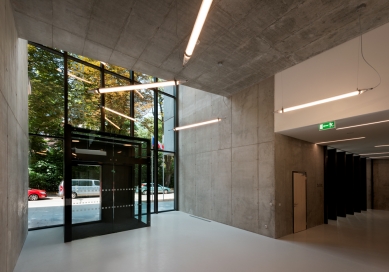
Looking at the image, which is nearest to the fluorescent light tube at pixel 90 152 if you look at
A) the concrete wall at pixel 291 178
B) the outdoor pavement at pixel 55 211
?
the outdoor pavement at pixel 55 211

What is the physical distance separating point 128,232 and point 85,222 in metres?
1.70

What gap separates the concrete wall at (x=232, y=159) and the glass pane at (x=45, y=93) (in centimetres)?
527

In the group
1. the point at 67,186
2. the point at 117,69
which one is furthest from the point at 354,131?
the point at 117,69

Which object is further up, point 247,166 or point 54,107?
point 54,107

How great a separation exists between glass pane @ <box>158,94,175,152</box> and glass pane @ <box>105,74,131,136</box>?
167 centimetres

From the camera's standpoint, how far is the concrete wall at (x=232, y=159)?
6.39m

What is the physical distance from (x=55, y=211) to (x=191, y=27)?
7.59m

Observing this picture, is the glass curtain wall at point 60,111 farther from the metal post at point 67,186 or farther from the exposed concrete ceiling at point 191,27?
the exposed concrete ceiling at point 191,27

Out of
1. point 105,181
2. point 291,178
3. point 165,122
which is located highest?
point 165,122

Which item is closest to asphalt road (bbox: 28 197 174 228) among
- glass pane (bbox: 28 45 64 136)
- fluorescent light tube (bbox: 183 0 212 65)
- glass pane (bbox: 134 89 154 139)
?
glass pane (bbox: 28 45 64 136)

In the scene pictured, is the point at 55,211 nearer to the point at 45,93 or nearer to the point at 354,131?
the point at 45,93

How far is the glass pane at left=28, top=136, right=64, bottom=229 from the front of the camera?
268 inches

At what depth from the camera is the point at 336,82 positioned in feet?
15.7

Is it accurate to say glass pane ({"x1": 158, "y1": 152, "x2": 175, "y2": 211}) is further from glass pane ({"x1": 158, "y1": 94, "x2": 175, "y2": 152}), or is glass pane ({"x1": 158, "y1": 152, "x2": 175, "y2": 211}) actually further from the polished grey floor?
the polished grey floor
